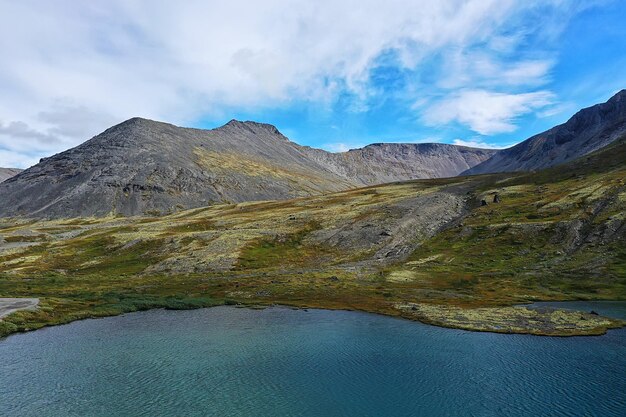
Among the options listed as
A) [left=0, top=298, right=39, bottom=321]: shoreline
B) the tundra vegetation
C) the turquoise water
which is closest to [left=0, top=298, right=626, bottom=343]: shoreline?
[left=0, top=298, right=39, bottom=321]: shoreline

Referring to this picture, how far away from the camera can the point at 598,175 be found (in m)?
158

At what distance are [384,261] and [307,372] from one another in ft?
247

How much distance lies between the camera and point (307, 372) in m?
45.8

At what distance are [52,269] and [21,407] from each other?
322 feet

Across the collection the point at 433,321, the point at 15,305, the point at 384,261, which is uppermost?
the point at 15,305

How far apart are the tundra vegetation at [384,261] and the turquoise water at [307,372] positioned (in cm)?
878

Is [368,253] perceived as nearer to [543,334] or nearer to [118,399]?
[543,334]

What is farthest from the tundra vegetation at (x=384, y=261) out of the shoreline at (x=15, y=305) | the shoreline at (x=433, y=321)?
the shoreline at (x=15, y=305)

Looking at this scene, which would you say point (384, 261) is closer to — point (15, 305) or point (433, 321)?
point (433, 321)

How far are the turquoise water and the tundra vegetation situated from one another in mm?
8776

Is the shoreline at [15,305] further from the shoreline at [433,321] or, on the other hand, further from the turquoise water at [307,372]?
the turquoise water at [307,372]

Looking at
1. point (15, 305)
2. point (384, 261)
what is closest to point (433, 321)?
point (384, 261)

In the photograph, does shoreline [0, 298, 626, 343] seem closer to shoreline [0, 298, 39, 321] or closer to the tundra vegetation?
shoreline [0, 298, 39, 321]

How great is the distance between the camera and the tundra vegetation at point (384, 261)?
7625cm
